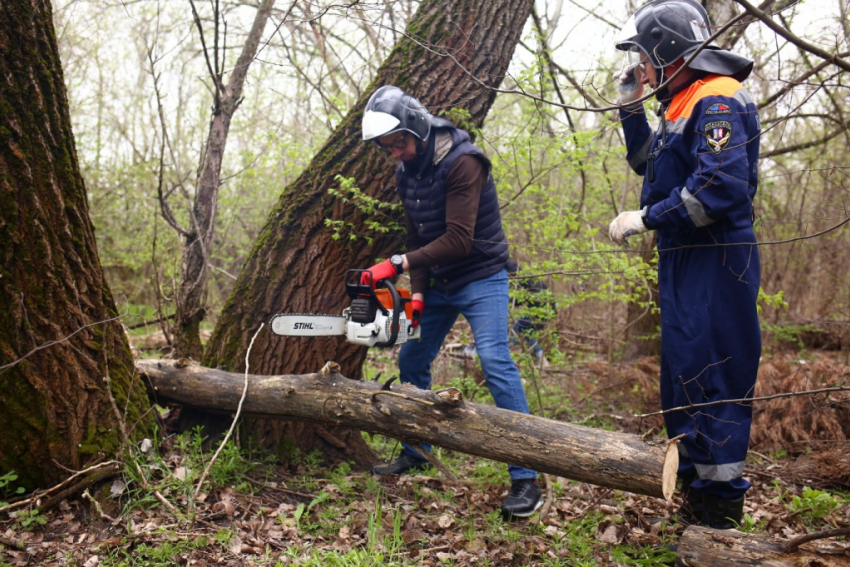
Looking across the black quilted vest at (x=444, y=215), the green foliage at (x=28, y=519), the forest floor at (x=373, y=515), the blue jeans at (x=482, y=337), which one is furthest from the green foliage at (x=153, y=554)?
the black quilted vest at (x=444, y=215)

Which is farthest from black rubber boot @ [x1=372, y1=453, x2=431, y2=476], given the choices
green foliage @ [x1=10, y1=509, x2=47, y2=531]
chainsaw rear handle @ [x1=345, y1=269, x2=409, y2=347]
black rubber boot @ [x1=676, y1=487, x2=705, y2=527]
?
green foliage @ [x1=10, y1=509, x2=47, y2=531]

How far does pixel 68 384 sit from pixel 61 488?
1.59ft

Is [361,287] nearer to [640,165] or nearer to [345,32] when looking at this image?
[640,165]

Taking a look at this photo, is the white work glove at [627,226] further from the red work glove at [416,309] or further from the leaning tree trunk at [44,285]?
the leaning tree trunk at [44,285]

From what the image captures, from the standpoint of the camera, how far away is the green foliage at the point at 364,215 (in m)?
3.54

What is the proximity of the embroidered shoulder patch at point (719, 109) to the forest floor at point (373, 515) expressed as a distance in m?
1.34

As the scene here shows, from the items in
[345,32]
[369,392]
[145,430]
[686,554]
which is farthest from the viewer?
[345,32]

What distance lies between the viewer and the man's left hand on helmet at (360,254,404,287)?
3.24 metres

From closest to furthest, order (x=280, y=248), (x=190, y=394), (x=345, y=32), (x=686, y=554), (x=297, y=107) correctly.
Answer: (x=686, y=554)
(x=190, y=394)
(x=280, y=248)
(x=345, y=32)
(x=297, y=107)

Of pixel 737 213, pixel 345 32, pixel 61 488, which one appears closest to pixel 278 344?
pixel 61 488

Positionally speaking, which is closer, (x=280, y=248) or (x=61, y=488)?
(x=61, y=488)

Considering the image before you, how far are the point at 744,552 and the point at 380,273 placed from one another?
208cm

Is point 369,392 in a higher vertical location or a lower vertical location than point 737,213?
lower

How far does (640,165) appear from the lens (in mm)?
3070
